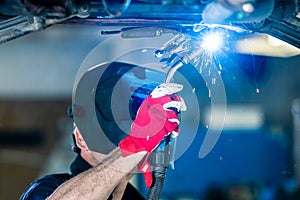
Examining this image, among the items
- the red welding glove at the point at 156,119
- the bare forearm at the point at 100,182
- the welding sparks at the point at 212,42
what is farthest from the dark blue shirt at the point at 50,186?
the welding sparks at the point at 212,42

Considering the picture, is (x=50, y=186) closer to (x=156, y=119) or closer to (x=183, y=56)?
(x=156, y=119)

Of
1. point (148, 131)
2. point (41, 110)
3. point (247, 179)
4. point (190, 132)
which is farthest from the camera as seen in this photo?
point (41, 110)

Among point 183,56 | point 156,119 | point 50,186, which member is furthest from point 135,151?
point 50,186

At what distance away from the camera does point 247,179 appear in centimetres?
517

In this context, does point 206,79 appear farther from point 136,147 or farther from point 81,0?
point 81,0

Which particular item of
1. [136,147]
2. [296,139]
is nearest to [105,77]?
[136,147]

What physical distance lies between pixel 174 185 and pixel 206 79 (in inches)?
140

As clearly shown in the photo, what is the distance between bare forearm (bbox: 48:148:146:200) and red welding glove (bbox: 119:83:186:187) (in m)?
0.11

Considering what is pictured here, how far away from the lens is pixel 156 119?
5.20 ft

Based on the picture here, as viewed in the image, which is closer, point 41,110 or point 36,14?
point 36,14

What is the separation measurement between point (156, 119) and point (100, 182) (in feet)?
1.28

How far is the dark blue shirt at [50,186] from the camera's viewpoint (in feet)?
6.34

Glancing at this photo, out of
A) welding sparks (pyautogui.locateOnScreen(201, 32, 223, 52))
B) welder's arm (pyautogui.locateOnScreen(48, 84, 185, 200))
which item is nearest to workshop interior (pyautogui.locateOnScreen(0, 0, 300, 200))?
welding sparks (pyautogui.locateOnScreen(201, 32, 223, 52))

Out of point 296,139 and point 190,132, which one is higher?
point 190,132
